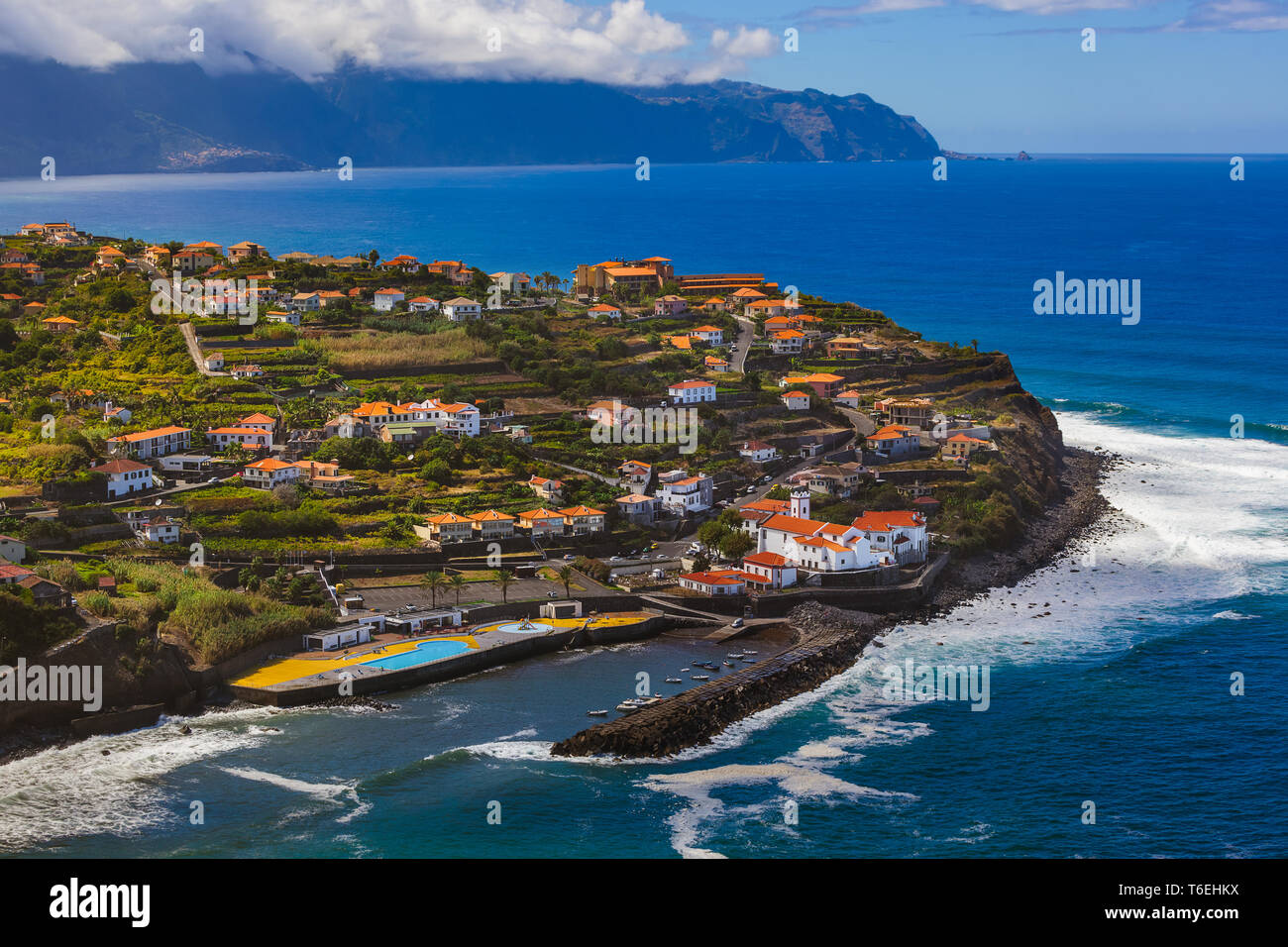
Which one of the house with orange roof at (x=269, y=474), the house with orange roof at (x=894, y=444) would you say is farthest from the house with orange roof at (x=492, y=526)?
the house with orange roof at (x=894, y=444)

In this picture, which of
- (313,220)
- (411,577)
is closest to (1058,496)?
(411,577)

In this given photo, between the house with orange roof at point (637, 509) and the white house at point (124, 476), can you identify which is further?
the house with orange roof at point (637, 509)

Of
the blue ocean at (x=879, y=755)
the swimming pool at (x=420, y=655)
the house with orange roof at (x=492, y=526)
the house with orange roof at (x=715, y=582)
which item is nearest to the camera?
the blue ocean at (x=879, y=755)

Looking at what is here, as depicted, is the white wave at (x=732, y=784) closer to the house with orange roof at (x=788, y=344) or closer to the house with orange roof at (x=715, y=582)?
the house with orange roof at (x=715, y=582)

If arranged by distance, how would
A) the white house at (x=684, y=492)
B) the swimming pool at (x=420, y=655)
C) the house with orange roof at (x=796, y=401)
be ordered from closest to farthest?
1. the swimming pool at (x=420, y=655)
2. the white house at (x=684, y=492)
3. the house with orange roof at (x=796, y=401)

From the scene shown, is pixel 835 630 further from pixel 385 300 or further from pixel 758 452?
pixel 385 300

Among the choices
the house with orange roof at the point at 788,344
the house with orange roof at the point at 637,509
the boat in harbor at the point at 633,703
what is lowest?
the boat in harbor at the point at 633,703

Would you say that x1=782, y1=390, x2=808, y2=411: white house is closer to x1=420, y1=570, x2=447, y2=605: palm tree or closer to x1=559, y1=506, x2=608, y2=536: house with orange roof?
x1=559, y1=506, x2=608, y2=536: house with orange roof
